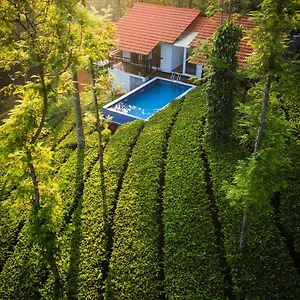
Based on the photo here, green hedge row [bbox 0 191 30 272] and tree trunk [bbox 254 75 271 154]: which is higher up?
tree trunk [bbox 254 75 271 154]

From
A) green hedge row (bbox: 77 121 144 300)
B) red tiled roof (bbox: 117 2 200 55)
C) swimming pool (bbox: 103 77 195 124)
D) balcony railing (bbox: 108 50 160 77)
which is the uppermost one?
red tiled roof (bbox: 117 2 200 55)

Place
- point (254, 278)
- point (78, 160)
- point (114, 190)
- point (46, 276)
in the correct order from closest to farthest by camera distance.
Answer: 1. point (254, 278)
2. point (46, 276)
3. point (114, 190)
4. point (78, 160)

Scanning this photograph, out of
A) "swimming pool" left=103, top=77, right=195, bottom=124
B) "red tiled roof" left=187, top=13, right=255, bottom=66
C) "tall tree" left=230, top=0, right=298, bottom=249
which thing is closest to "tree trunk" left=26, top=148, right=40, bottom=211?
"tall tree" left=230, top=0, right=298, bottom=249

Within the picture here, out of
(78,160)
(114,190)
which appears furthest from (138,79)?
(114,190)

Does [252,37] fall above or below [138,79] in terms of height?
above

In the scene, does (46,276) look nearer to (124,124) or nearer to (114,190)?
(114,190)

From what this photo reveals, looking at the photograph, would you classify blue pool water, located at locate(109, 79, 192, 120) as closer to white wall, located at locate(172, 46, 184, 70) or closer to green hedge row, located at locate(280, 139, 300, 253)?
white wall, located at locate(172, 46, 184, 70)

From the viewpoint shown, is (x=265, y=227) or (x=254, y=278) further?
(x=265, y=227)
